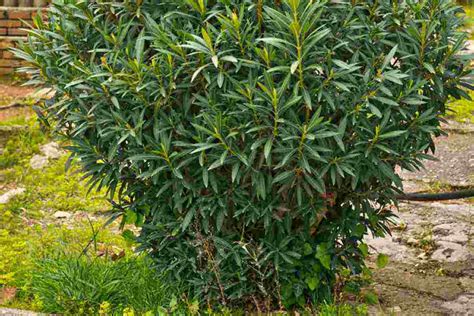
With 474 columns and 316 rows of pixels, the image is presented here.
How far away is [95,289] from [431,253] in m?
2.12

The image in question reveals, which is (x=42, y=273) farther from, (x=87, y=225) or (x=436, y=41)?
(x=436, y=41)

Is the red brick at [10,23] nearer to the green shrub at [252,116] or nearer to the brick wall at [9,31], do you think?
the brick wall at [9,31]

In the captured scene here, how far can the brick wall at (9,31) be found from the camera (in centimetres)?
915

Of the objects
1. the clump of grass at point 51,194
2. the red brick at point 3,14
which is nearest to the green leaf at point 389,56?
the clump of grass at point 51,194

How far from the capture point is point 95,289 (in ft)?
14.8

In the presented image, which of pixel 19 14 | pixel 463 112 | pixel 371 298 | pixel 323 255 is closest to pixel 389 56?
pixel 323 255

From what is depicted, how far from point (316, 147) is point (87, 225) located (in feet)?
8.96

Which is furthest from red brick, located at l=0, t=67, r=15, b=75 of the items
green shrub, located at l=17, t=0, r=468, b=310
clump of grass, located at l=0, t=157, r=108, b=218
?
green shrub, located at l=17, t=0, r=468, b=310

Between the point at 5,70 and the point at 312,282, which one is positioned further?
the point at 5,70

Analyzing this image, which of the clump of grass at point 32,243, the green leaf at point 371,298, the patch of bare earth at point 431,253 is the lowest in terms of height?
the clump of grass at point 32,243

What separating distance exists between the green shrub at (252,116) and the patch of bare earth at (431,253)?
20.8 inches

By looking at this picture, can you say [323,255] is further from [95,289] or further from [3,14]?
[3,14]

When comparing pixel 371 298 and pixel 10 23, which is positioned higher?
pixel 10 23

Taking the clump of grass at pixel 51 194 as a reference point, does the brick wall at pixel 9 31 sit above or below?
above
